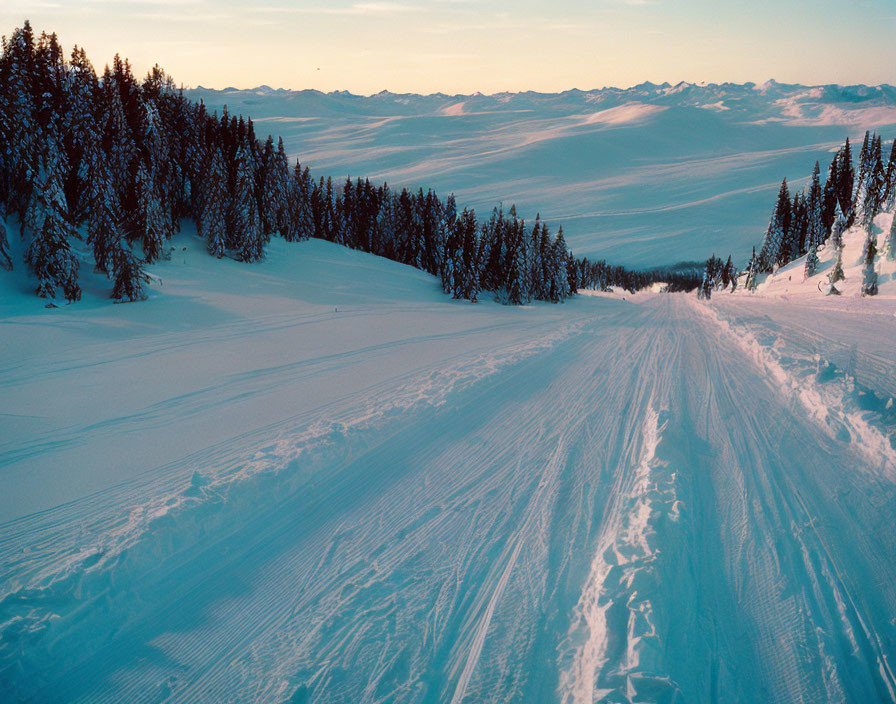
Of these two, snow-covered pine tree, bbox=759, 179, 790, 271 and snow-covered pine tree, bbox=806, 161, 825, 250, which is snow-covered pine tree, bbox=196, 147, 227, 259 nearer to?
snow-covered pine tree, bbox=759, 179, 790, 271

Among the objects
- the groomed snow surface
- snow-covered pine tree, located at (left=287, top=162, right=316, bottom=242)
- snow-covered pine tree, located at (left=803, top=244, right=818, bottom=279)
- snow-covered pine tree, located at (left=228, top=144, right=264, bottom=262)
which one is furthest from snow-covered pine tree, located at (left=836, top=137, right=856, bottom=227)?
the groomed snow surface

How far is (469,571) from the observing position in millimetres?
3955

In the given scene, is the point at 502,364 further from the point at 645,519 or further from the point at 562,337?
the point at 645,519

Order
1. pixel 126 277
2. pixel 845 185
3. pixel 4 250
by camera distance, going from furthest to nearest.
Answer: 1. pixel 845 185
2. pixel 126 277
3. pixel 4 250

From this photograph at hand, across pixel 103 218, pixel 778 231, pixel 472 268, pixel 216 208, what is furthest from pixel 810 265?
pixel 103 218

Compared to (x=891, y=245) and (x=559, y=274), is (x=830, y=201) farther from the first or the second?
(x=559, y=274)

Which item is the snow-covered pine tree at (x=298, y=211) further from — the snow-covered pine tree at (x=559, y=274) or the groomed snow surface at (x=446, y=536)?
the groomed snow surface at (x=446, y=536)

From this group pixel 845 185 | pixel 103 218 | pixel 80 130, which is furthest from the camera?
pixel 845 185

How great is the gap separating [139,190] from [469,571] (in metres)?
26.6

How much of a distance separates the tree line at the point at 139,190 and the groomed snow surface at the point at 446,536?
9.53 metres

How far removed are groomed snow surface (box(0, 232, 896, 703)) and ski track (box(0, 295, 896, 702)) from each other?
2cm

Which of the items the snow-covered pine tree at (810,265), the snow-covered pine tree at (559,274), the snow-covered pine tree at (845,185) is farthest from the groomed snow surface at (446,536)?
the snow-covered pine tree at (845,185)

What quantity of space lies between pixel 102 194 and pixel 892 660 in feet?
78.1

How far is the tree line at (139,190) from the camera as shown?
16219mm
